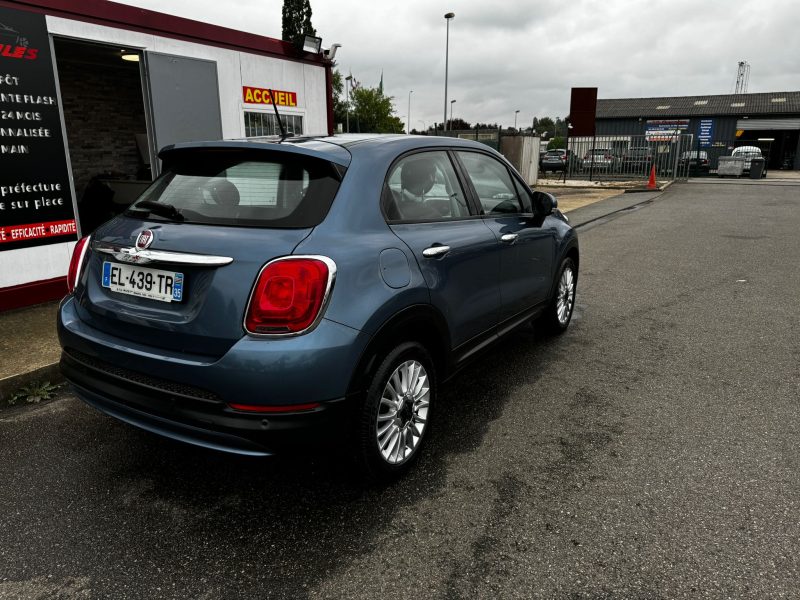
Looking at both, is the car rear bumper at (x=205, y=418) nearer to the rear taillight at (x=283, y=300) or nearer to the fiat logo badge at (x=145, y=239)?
the rear taillight at (x=283, y=300)

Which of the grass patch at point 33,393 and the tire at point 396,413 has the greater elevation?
the tire at point 396,413

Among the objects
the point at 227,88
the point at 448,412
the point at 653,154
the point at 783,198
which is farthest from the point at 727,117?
the point at 448,412

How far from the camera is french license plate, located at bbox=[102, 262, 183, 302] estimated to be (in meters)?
2.38

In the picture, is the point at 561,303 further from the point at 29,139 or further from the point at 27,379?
the point at 29,139

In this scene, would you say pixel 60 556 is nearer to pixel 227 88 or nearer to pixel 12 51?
pixel 12 51

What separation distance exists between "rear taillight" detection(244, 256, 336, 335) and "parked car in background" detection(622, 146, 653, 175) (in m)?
30.1

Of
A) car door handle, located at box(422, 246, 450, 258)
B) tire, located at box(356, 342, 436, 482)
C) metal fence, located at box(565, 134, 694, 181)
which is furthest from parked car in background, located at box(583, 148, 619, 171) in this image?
tire, located at box(356, 342, 436, 482)

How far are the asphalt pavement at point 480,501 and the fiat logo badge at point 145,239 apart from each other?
89 centimetres

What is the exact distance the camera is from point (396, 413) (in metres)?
2.74

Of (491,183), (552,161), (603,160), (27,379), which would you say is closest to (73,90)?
(27,379)

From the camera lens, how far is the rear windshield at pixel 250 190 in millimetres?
2475

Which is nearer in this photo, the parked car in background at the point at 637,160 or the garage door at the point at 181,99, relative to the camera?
the garage door at the point at 181,99

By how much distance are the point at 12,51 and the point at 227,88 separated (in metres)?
2.75

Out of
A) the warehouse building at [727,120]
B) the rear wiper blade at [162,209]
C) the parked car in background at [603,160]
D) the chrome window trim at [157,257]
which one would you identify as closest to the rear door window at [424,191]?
the chrome window trim at [157,257]
